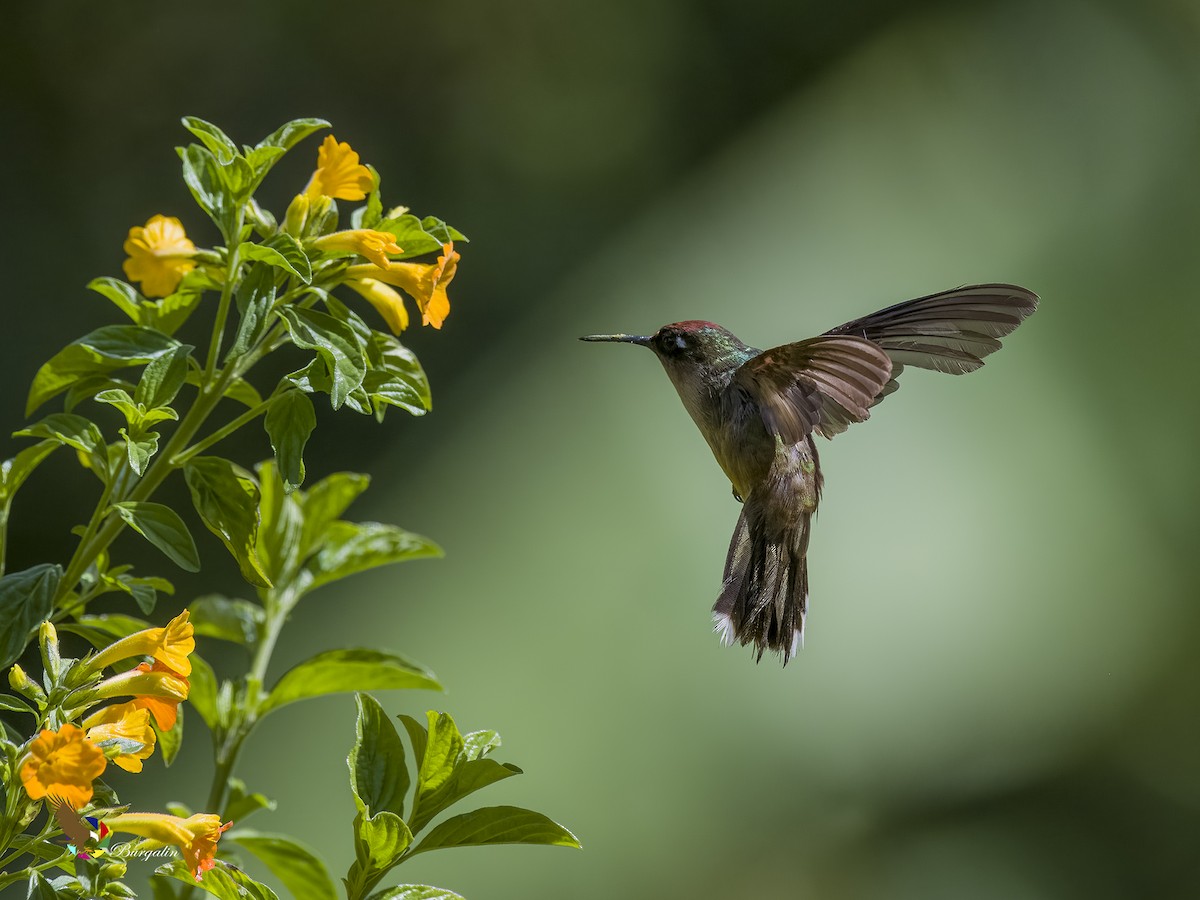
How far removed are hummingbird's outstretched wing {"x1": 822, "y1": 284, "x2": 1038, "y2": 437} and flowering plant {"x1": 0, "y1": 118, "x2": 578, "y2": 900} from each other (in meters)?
0.46

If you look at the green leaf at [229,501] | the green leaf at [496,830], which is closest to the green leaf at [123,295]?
the green leaf at [229,501]

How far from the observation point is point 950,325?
991 mm

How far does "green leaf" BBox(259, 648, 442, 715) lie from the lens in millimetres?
716

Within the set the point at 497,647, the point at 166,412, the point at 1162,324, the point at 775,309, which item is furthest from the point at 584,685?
the point at 166,412

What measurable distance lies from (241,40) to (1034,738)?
2.11 metres

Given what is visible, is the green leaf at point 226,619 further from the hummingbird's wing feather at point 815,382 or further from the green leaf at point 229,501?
the hummingbird's wing feather at point 815,382

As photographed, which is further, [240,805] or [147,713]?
[240,805]

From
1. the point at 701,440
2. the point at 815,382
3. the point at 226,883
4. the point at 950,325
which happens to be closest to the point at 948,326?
the point at 950,325

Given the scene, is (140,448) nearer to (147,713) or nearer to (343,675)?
(147,713)

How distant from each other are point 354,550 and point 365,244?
0.28 m

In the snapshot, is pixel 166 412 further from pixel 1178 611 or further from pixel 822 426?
pixel 1178 611

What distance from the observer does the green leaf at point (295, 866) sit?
64 cm

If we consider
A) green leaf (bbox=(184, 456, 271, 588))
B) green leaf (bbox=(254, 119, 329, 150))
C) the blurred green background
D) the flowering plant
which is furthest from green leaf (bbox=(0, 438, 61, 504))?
the blurred green background

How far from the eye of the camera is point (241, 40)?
2398 millimetres
